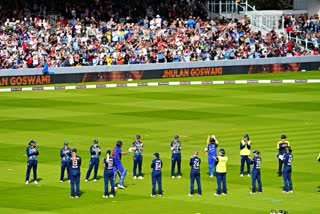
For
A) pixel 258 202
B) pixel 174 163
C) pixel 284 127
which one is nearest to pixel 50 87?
pixel 284 127

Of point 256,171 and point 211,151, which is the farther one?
point 211,151

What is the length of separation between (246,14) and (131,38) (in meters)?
16.0

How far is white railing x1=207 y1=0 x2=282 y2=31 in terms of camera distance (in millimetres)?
90375

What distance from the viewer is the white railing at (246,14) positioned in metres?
90.4

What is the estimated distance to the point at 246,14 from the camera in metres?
90.6

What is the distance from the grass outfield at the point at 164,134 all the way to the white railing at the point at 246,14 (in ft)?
40.3

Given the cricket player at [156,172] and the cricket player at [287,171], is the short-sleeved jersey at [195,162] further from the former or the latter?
the cricket player at [287,171]

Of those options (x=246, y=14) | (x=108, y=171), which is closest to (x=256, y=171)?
(x=108, y=171)

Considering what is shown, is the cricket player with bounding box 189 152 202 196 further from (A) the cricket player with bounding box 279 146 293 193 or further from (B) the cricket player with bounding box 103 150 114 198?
(A) the cricket player with bounding box 279 146 293 193

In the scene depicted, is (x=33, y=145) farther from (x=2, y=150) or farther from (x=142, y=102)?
(x=142, y=102)

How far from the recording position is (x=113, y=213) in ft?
108

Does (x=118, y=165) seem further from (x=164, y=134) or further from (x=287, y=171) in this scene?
(x=164, y=134)

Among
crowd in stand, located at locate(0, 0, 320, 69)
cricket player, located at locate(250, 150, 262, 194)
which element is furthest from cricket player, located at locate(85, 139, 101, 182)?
crowd in stand, located at locate(0, 0, 320, 69)

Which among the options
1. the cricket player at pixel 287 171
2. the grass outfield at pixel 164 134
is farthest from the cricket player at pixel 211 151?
the cricket player at pixel 287 171
